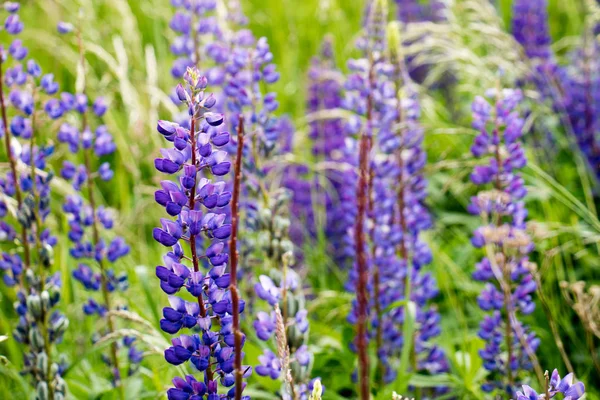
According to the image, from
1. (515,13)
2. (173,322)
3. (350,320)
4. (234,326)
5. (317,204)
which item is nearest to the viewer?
(234,326)

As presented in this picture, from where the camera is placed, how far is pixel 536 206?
399 centimetres

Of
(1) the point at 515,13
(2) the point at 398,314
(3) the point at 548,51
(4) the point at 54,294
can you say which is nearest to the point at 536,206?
(3) the point at 548,51

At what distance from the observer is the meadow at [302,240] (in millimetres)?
1520

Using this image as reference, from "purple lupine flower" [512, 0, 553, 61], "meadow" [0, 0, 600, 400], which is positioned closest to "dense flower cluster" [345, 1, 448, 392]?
"meadow" [0, 0, 600, 400]

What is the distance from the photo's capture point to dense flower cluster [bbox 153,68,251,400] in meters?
1.43

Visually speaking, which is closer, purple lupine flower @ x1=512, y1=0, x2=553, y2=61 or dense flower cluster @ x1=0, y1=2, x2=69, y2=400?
dense flower cluster @ x1=0, y1=2, x2=69, y2=400

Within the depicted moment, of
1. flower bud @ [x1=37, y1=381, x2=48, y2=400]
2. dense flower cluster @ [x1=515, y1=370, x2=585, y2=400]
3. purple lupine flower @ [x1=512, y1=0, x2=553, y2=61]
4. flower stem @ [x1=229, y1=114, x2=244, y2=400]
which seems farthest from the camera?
purple lupine flower @ [x1=512, y1=0, x2=553, y2=61]

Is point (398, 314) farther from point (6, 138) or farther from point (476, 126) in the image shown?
point (6, 138)

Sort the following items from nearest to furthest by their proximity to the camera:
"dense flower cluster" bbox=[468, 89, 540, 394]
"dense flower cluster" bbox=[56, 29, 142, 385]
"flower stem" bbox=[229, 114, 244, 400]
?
"flower stem" bbox=[229, 114, 244, 400] < "dense flower cluster" bbox=[468, 89, 540, 394] < "dense flower cluster" bbox=[56, 29, 142, 385]

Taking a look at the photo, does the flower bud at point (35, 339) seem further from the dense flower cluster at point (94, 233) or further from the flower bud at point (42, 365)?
the dense flower cluster at point (94, 233)

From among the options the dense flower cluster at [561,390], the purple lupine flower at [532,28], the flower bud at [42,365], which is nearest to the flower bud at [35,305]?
the flower bud at [42,365]

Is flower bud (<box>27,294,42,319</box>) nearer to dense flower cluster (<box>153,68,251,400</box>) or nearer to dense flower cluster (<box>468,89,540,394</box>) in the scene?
dense flower cluster (<box>153,68,251,400</box>)

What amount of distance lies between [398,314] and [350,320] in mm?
225

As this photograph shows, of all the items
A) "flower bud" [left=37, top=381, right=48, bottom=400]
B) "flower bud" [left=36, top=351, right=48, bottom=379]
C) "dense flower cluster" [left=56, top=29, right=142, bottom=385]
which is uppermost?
"dense flower cluster" [left=56, top=29, right=142, bottom=385]
